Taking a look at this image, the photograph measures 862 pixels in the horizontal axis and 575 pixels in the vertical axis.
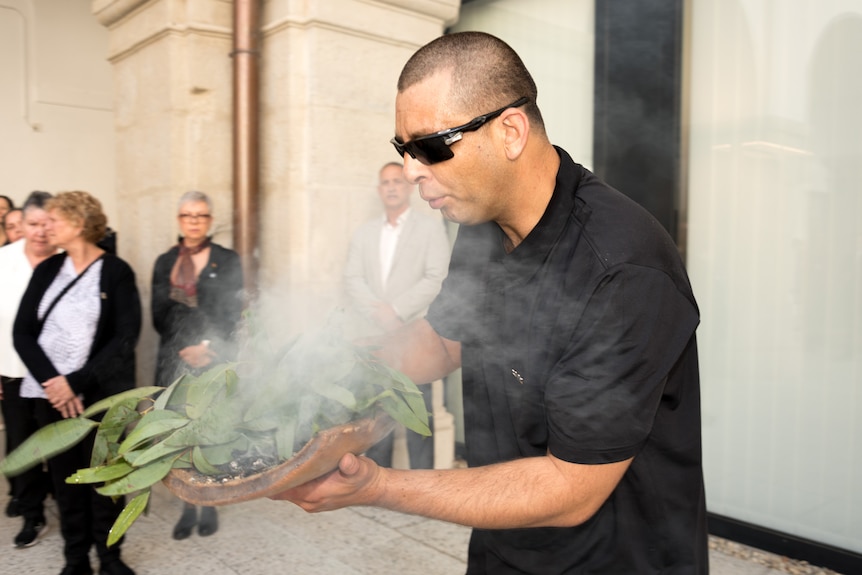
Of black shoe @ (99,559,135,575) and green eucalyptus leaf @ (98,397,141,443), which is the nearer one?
green eucalyptus leaf @ (98,397,141,443)

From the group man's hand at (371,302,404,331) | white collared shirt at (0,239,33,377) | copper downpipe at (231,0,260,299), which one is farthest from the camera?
copper downpipe at (231,0,260,299)

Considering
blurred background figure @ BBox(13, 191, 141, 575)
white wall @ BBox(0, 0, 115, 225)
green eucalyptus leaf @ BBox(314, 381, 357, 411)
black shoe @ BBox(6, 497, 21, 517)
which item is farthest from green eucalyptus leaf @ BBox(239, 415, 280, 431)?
white wall @ BBox(0, 0, 115, 225)

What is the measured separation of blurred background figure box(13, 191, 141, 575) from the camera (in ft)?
13.1

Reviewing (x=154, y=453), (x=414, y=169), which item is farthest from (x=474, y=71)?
(x=154, y=453)

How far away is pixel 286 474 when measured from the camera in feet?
4.96

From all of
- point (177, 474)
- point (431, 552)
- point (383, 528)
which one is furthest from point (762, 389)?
point (177, 474)

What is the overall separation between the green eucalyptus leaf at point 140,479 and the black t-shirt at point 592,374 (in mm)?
796

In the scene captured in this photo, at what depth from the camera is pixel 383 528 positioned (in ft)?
15.0

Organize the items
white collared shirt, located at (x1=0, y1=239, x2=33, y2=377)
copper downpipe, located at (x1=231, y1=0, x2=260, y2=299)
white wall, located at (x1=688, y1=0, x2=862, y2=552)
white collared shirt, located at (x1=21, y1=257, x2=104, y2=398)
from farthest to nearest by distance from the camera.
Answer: copper downpipe, located at (x1=231, y1=0, x2=260, y2=299), white collared shirt, located at (x1=0, y1=239, x2=33, y2=377), white collared shirt, located at (x1=21, y1=257, x2=104, y2=398), white wall, located at (x1=688, y1=0, x2=862, y2=552)

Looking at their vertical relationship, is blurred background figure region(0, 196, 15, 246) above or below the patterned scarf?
above

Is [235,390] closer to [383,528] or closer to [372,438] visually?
[372,438]

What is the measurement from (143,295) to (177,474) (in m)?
4.18

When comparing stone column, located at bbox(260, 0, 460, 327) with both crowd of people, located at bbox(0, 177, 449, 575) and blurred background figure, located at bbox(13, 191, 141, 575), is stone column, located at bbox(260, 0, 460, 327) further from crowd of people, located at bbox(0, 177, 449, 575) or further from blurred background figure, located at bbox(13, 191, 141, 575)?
blurred background figure, located at bbox(13, 191, 141, 575)

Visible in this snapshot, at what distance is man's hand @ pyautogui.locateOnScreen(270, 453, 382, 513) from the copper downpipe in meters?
3.60
